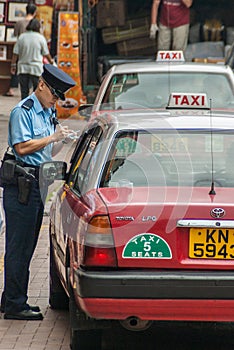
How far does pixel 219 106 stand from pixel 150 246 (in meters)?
6.31

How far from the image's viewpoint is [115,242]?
6.19 metres

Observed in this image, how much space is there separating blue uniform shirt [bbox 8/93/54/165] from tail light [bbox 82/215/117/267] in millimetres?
1529

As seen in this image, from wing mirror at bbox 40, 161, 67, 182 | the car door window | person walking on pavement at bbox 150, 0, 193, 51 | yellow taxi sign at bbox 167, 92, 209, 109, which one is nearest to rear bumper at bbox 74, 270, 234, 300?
the car door window

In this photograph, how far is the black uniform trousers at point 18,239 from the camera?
25.1 feet

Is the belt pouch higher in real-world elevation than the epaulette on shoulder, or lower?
lower

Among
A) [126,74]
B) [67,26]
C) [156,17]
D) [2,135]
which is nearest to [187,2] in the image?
[156,17]

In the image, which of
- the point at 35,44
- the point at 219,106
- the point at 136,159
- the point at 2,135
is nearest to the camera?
the point at 136,159

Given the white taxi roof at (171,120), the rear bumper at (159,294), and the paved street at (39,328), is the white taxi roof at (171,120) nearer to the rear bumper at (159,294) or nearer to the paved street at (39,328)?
the rear bumper at (159,294)

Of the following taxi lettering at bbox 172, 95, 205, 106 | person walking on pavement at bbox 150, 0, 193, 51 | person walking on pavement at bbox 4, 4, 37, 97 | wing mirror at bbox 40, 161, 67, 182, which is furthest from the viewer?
person walking on pavement at bbox 150, 0, 193, 51

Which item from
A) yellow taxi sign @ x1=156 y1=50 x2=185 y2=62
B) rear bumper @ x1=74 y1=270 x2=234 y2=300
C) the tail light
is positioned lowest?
rear bumper @ x1=74 y1=270 x2=234 y2=300

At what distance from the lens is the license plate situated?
624 centimetres

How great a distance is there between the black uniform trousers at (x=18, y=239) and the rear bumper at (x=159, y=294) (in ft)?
5.15

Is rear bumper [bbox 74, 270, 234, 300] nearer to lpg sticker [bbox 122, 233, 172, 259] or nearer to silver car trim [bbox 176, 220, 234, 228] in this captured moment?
lpg sticker [bbox 122, 233, 172, 259]

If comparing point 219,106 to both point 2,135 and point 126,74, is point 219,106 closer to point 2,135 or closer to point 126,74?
point 126,74
